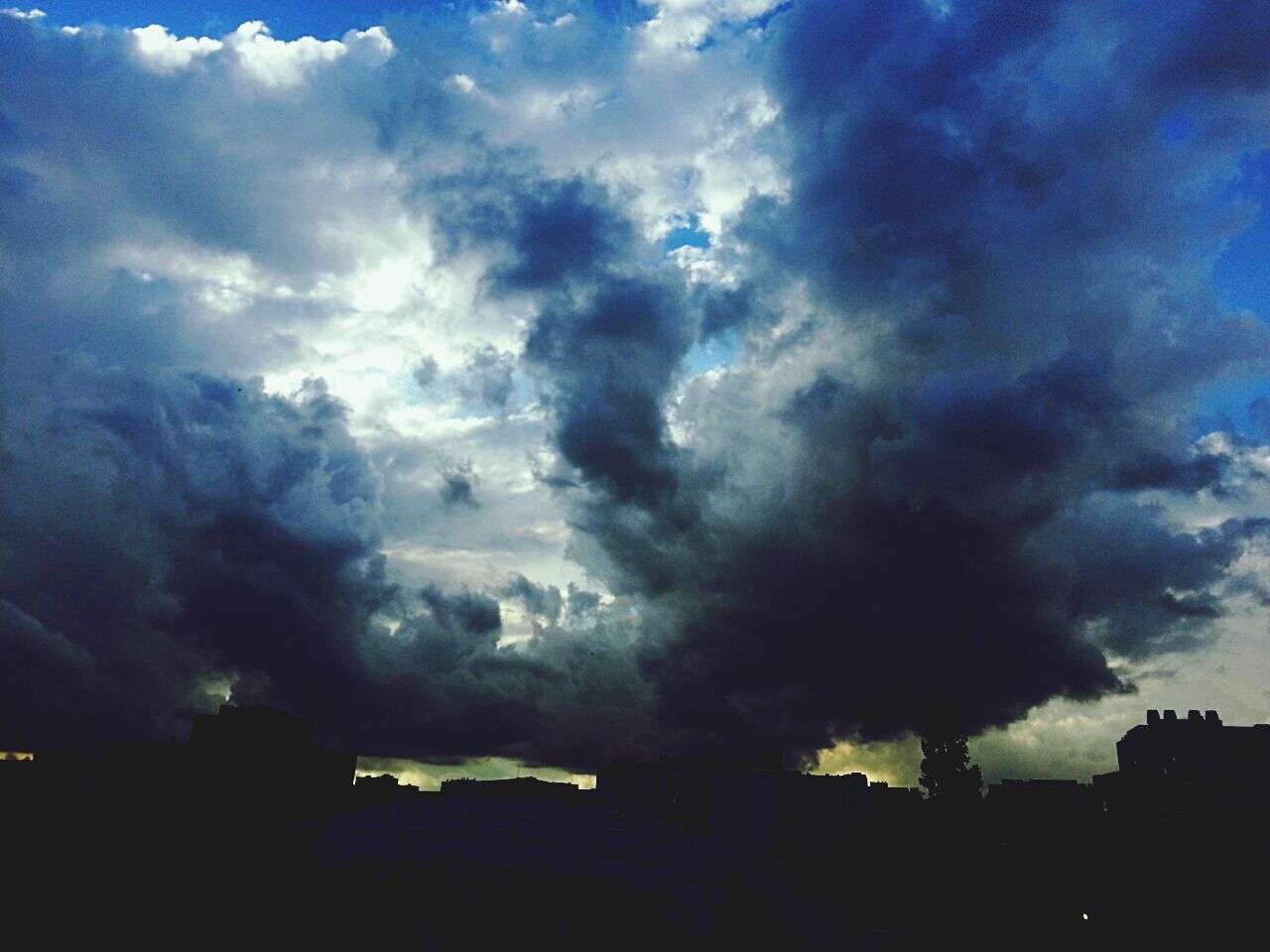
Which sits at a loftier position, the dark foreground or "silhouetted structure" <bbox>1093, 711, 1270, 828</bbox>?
"silhouetted structure" <bbox>1093, 711, 1270, 828</bbox>

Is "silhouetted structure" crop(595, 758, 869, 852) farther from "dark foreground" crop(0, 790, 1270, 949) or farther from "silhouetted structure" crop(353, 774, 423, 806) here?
"dark foreground" crop(0, 790, 1270, 949)

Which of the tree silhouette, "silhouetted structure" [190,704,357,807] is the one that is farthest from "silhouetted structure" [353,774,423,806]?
the tree silhouette

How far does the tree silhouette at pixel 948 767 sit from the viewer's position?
10594 cm

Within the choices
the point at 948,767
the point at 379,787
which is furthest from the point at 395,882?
the point at 379,787

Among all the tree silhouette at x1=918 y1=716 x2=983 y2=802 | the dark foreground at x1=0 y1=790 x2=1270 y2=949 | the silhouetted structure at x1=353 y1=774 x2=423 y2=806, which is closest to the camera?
the dark foreground at x1=0 y1=790 x2=1270 y2=949

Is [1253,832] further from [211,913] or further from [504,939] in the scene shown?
[211,913]

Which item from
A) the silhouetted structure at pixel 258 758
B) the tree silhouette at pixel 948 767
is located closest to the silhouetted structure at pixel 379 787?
the silhouetted structure at pixel 258 758

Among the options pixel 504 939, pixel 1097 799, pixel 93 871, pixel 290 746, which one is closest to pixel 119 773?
pixel 290 746

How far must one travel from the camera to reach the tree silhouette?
4171 inches

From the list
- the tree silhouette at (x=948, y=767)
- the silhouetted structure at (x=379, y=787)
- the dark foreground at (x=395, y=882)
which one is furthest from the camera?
the silhouetted structure at (x=379, y=787)

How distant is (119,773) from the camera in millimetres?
111438

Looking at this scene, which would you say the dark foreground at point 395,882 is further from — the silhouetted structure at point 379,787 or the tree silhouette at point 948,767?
the silhouetted structure at point 379,787

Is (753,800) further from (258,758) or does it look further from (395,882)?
(395,882)

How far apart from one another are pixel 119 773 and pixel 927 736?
10424 centimetres
